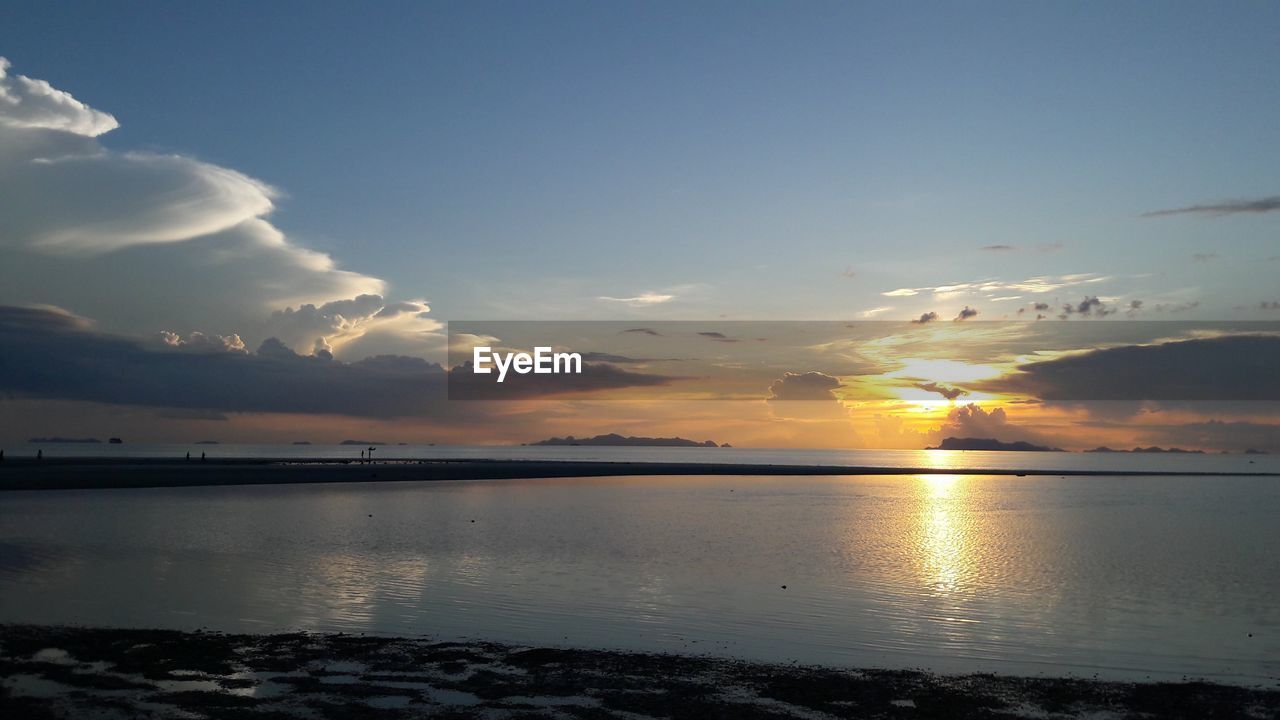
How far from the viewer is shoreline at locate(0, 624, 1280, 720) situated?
1248 cm

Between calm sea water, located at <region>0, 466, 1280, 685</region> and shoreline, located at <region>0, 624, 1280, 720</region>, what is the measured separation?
184 centimetres

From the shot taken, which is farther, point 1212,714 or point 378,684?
point 378,684

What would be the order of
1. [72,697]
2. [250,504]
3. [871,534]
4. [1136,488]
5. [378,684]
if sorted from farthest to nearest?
1. [1136,488]
2. [250,504]
3. [871,534]
4. [378,684]
5. [72,697]

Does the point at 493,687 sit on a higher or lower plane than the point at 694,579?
higher

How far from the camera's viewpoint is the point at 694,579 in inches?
1040

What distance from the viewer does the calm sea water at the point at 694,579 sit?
1836 centimetres

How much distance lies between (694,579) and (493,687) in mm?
13387

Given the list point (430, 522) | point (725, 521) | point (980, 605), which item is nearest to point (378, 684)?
point (980, 605)

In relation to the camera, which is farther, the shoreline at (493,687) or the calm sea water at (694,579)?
the calm sea water at (694,579)

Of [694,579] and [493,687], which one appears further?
[694,579]

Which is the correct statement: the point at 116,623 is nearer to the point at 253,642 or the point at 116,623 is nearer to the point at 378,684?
the point at 253,642

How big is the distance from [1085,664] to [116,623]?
19288mm

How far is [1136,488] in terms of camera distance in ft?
304

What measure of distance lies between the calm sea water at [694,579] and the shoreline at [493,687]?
1841 millimetres
